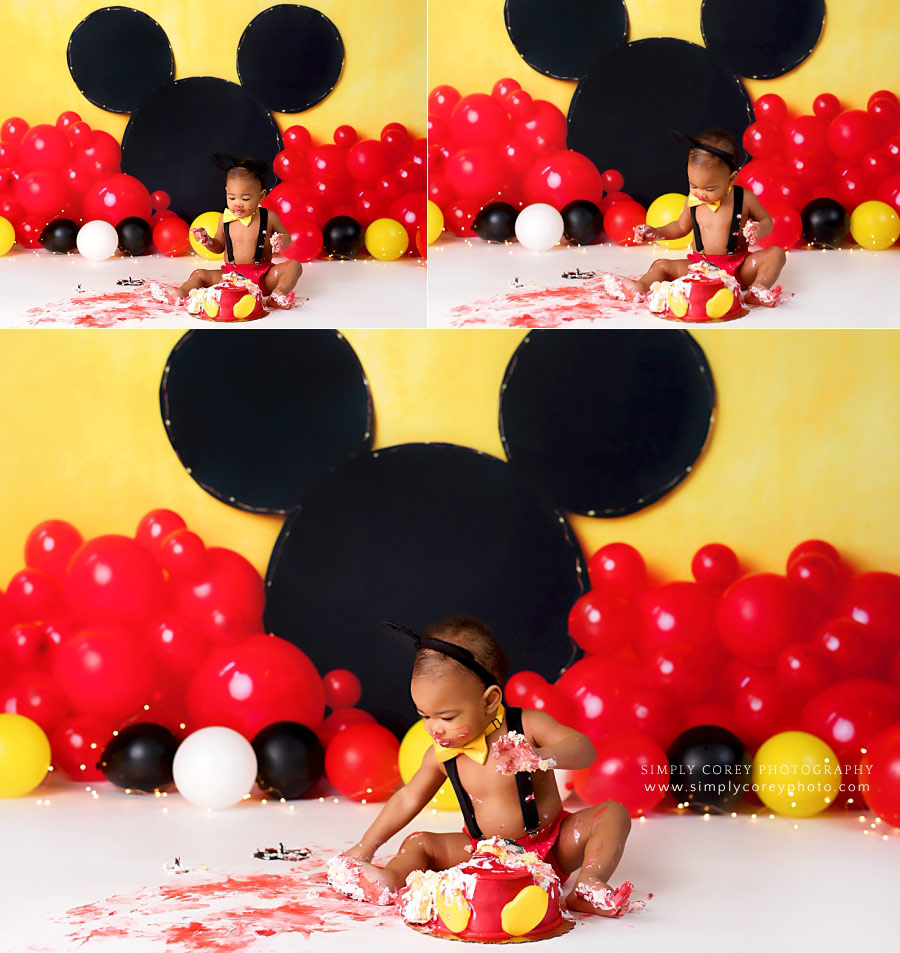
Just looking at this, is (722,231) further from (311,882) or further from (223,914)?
(223,914)

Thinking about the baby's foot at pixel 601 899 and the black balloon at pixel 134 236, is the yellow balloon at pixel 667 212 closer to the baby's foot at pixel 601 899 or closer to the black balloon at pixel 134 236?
the black balloon at pixel 134 236

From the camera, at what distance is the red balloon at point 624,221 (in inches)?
127

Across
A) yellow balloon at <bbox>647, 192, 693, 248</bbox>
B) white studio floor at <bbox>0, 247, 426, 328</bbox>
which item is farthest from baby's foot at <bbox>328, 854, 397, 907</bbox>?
yellow balloon at <bbox>647, 192, 693, 248</bbox>

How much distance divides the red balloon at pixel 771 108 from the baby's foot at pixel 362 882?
2.33 m

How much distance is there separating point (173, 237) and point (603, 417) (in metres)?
1.25

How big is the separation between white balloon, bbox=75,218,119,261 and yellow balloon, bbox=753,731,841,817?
2.05 metres

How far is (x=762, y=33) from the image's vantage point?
11.2ft

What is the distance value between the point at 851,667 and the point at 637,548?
1.85 ft

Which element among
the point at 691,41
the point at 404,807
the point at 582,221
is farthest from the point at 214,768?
the point at 691,41

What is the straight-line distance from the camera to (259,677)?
2.61 m

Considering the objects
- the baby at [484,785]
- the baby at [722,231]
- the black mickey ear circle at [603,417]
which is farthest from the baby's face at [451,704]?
the baby at [722,231]

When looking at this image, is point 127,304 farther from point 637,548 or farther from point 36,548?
point 637,548

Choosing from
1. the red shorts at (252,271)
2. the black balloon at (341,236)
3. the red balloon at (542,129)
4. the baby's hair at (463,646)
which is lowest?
the baby's hair at (463,646)

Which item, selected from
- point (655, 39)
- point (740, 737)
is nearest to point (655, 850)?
point (740, 737)
